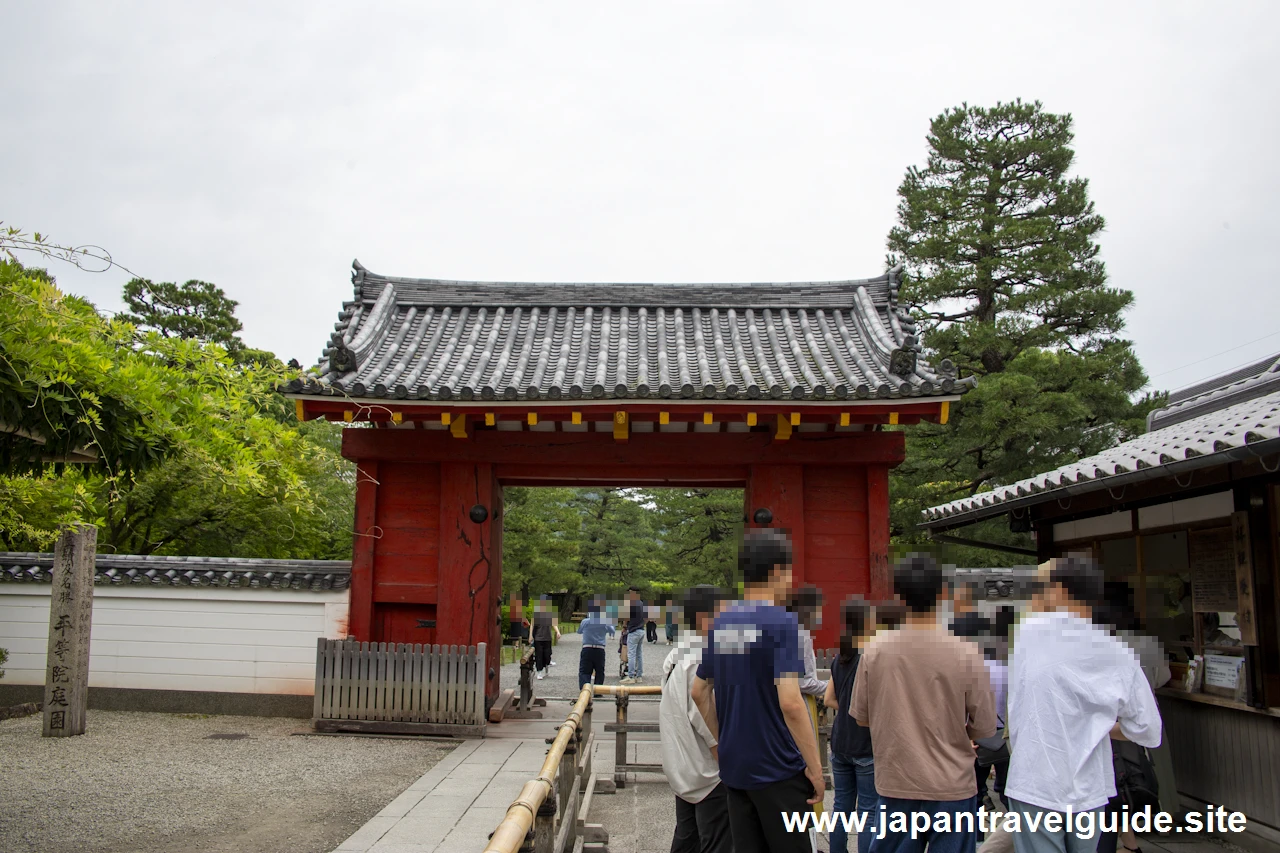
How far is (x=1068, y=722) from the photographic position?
376cm

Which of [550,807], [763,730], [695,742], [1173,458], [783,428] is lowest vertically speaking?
[550,807]

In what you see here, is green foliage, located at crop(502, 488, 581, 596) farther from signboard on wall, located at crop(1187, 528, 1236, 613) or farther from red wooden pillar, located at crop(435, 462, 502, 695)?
signboard on wall, located at crop(1187, 528, 1236, 613)

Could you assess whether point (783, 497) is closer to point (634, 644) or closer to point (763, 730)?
point (763, 730)

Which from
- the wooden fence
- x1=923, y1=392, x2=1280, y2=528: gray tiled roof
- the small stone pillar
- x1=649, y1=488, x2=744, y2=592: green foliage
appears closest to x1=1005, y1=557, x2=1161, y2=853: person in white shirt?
x1=923, y1=392, x2=1280, y2=528: gray tiled roof

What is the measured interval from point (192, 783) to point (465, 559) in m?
3.61

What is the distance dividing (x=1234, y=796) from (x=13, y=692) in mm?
12042

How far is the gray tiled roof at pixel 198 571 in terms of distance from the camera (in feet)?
33.0

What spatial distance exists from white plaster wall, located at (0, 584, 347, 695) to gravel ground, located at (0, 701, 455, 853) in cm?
46

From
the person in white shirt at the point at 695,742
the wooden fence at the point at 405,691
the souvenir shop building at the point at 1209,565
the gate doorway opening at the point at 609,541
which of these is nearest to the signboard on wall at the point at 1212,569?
the souvenir shop building at the point at 1209,565

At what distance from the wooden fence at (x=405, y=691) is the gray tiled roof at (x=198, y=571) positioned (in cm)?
117

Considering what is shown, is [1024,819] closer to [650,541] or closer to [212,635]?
[212,635]

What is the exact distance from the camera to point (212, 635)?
1016 centimetres

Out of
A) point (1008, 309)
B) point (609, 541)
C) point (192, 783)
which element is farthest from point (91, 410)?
point (609, 541)

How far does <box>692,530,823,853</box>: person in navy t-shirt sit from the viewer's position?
361 centimetres
